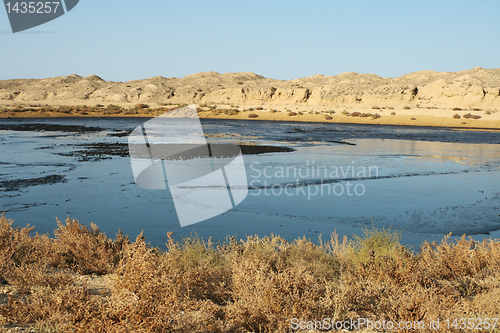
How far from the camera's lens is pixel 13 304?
4016 millimetres

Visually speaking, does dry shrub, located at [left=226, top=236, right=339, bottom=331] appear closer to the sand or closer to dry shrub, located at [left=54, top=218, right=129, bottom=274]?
dry shrub, located at [left=54, top=218, right=129, bottom=274]

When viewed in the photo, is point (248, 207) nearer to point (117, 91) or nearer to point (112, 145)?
point (112, 145)

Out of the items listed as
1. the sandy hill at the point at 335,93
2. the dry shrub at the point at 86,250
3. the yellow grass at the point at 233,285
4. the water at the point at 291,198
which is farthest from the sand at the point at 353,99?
the dry shrub at the point at 86,250

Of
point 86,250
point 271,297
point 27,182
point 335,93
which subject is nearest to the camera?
point 271,297

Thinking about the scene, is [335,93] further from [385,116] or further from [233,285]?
[233,285]

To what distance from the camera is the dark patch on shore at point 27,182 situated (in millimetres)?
11637

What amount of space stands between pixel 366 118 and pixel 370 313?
164 ft

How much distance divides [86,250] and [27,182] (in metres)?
7.70

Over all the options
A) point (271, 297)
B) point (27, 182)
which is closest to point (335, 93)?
point (27, 182)

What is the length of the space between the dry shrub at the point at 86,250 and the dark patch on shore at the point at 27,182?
6405 mm

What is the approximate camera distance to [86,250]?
6.00 metres

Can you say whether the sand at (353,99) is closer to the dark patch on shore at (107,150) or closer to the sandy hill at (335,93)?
the sandy hill at (335,93)

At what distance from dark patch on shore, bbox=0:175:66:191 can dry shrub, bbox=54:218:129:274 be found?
640cm

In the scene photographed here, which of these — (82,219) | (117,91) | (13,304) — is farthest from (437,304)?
(117,91)
